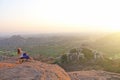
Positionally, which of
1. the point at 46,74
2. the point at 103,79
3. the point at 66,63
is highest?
the point at 46,74

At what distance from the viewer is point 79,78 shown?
1520 cm

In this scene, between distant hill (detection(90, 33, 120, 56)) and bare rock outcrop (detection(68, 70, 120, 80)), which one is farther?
distant hill (detection(90, 33, 120, 56))

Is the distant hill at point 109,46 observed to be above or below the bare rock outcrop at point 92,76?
below

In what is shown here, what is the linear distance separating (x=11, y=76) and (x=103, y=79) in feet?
24.0

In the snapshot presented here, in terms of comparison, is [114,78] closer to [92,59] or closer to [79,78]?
[79,78]

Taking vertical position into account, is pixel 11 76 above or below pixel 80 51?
above

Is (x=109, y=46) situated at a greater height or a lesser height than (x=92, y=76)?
lesser

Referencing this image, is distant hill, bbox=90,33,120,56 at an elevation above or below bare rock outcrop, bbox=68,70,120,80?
below

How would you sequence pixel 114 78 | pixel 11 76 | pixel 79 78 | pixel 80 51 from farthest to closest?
pixel 80 51, pixel 114 78, pixel 79 78, pixel 11 76

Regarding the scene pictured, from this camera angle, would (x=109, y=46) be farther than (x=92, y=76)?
Yes

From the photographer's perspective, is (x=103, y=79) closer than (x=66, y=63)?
Yes

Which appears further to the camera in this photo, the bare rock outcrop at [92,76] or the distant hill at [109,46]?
the distant hill at [109,46]

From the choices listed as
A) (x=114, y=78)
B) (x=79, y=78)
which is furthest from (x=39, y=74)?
(x=114, y=78)

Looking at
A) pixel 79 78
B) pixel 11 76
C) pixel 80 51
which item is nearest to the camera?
pixel 11 76
